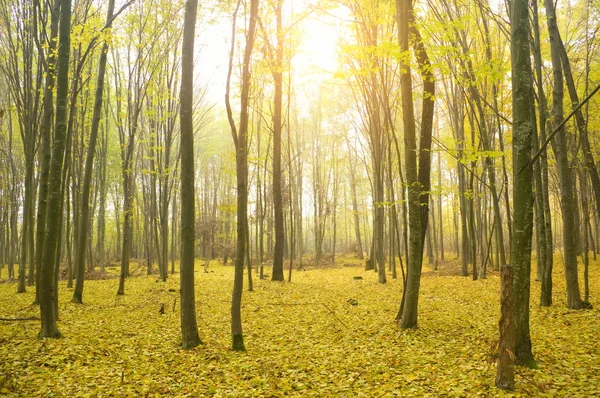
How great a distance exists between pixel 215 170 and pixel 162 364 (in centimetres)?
2794

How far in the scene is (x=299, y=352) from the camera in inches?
221

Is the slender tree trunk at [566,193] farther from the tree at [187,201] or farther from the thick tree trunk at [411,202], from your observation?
the tree at [187,201]

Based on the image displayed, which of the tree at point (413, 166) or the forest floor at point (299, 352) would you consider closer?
the forest floor at point (299, 352)

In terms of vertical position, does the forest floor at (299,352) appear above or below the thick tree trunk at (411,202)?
below

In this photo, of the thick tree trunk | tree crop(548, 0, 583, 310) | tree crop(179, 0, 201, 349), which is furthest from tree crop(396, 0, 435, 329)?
tree crop(179, 0, 201, 349)

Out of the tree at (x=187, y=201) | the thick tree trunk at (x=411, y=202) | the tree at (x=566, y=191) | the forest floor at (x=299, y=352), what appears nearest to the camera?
the forest floor at (x=299, y=352)

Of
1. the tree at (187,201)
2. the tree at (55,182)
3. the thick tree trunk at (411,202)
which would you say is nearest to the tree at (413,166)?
the thick tree trunk at (411,202)

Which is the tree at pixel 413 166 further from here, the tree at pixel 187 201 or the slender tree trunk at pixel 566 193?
the tree at pixel 187 201

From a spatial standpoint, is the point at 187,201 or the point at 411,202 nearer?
the point at 187,201

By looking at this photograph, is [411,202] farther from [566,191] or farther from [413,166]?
[566,191]

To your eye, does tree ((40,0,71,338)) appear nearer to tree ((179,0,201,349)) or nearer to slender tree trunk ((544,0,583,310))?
tree ((179,0,201,349))

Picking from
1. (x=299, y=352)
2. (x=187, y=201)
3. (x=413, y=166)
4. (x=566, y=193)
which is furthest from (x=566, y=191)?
(x=187, y=201)

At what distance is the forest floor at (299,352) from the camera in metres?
4.09

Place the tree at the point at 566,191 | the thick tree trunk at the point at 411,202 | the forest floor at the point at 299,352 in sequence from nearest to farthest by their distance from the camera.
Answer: the forest floor at the point at 299,352
the thick tree trunk at the point at 411,202
the tree at the point at 566,191
